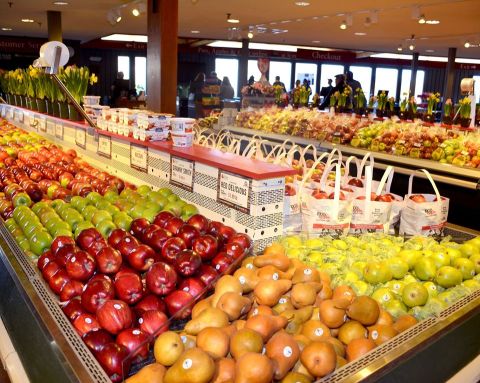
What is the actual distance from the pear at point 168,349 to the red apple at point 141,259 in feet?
1.87

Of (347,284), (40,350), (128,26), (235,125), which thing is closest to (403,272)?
(347,284)

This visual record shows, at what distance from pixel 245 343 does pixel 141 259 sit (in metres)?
0.73

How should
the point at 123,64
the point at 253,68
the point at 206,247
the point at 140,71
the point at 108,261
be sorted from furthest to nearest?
the point at 253,68 < the point at 140,71 < the point at 123,64 < the point at 206,247 < the point at 108,261

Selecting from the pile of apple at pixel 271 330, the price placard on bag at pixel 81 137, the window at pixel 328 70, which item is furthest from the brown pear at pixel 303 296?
the window at pixel 328 70

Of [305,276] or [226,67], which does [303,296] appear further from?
[226,67]

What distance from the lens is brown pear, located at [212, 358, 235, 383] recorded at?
56.7 inches

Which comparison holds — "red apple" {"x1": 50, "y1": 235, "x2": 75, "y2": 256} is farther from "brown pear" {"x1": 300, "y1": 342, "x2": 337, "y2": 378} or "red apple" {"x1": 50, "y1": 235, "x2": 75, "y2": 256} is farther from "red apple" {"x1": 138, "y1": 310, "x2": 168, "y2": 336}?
"brown pear" {"x1": 300, "y1": 342, "x2": 337, "y2": 378}

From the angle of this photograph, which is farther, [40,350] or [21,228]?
[21,228]

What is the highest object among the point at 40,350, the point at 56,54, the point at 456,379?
the point at 56,54

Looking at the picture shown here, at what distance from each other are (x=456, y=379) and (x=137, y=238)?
1542 millimetres

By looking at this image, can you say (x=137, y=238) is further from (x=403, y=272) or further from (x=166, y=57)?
(x=166, y=57)

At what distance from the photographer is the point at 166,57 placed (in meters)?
5.61

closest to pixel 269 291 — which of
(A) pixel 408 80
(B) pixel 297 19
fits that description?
(B) pixel 297 19

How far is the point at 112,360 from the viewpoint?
159 centimetres
